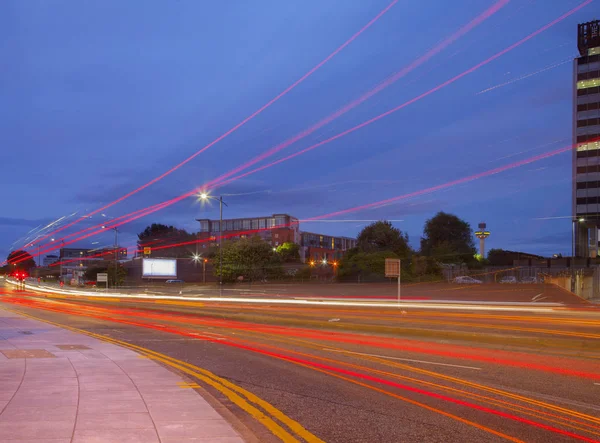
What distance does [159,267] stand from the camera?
65.9 m

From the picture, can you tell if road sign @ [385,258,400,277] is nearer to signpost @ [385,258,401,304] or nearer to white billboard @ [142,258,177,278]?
signpost @ [385,258,401,304]

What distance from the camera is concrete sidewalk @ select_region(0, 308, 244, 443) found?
6.46 metres

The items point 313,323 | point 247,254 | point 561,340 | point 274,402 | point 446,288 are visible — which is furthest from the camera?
point 247,254

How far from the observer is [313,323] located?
79.0ft

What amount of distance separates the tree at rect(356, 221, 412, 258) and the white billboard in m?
26.0

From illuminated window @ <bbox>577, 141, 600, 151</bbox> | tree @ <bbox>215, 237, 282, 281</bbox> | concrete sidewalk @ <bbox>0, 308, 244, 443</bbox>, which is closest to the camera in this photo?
concrete sidewalk @ <bbox>0, 308, 244, 443</bbox>

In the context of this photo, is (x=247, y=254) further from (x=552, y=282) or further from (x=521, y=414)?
(x=521, y=414)

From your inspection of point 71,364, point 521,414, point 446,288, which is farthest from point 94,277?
point 521,414

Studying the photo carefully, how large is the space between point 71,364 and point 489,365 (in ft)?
29.4

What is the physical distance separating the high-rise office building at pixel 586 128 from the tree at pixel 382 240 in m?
32.9

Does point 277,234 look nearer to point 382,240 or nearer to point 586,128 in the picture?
point 382,240

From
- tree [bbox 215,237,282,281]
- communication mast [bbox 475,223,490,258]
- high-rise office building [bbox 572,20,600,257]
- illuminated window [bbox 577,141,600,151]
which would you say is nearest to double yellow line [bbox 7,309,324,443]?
tree [bbox 215,237,282,281]

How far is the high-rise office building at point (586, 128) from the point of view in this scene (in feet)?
299

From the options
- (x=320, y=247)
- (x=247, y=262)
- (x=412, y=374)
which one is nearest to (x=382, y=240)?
(x=247, y=262)
